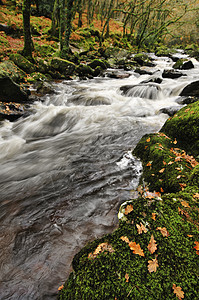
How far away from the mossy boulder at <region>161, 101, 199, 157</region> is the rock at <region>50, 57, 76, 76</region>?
39.1 feet

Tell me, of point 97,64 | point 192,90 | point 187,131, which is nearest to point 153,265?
point 187,131

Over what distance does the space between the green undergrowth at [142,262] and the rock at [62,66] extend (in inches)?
563

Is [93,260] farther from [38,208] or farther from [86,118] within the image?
[86,118]

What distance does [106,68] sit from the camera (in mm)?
18641

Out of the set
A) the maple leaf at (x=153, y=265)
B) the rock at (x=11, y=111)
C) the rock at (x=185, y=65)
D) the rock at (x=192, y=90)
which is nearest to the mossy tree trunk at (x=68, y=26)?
the rock at (x=11, y=111)

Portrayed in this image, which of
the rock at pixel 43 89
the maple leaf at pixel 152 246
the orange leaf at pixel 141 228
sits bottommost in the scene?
the rock at pixel 43 89

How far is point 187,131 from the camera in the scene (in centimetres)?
406

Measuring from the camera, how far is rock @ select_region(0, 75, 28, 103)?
7.20 m

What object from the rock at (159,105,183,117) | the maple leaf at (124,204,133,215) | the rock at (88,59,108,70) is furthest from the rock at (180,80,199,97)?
the rock at (88,59,108,70)

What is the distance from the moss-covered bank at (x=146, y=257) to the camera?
4.17 feet

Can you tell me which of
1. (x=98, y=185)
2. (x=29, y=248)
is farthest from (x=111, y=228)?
(x=29, y=248)

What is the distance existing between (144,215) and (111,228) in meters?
1.38

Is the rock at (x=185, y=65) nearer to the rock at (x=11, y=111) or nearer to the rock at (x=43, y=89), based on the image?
the rock at (x=43, y=89)

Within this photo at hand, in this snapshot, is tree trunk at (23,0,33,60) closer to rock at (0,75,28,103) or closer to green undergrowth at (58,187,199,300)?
rock at (0,75,28,103)
